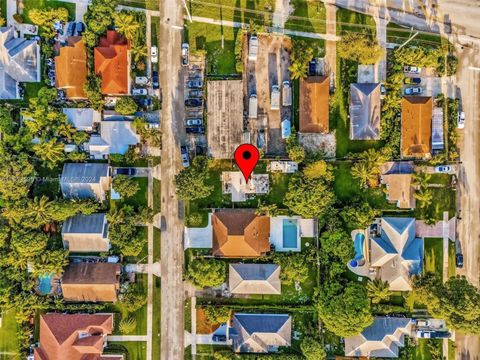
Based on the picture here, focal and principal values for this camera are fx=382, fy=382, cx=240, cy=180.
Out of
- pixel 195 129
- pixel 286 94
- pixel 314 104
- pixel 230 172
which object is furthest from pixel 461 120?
pixel 195 129

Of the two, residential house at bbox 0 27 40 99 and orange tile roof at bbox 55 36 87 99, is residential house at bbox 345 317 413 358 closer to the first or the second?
orange tile roof at bbox 55 36 87 99

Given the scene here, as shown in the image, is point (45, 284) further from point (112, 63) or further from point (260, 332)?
point (112, 63)

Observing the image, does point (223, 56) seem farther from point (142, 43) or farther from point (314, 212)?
point (314, 212)

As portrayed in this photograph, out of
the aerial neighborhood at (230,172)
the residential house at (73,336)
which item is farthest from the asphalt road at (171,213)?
the residential house at (73,336)

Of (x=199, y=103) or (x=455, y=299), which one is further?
(x=199, y=103)

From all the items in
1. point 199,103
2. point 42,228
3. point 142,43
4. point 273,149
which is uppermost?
point 142,43

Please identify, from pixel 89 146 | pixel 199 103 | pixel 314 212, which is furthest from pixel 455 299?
pixel 89 146
